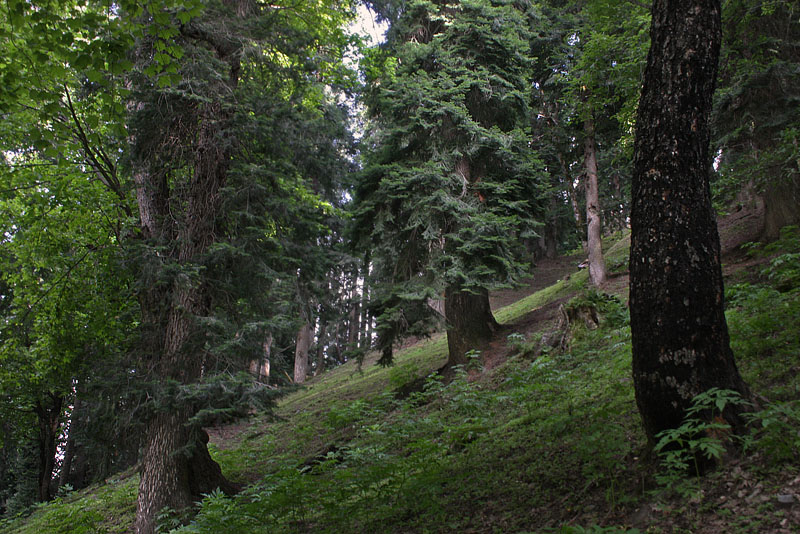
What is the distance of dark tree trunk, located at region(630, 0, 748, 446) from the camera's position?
312 centimetres

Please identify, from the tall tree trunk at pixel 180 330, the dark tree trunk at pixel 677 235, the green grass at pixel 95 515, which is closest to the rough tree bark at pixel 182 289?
the tall tree trunk at pixel 180 330

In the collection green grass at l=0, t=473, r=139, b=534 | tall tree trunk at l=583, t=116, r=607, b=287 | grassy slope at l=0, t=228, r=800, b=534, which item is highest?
tall tree trunk at l=583, t=116, r=607, b=287

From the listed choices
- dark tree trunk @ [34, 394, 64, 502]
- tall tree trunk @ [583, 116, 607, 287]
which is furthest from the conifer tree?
dark tree trunk @ [34, 394, 64, 502]

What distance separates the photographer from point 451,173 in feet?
34.4

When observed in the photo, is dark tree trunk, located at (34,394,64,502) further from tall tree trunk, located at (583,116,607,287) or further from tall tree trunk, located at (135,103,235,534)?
tall tree trunk, located at (583,116,607,287)

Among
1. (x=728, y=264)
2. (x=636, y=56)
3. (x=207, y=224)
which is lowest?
(x=728, y=264)

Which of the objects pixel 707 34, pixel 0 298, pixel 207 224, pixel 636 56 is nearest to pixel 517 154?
pixel 636 56

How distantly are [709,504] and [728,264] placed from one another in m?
8.36

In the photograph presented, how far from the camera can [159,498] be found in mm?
6977

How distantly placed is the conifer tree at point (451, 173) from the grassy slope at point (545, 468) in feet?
6.29

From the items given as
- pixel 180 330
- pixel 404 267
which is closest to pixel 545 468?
pixel 180 330

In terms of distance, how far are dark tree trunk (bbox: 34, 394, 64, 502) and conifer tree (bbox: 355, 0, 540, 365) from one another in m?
11.4

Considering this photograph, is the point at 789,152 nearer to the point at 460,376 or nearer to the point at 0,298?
the point at 460,376

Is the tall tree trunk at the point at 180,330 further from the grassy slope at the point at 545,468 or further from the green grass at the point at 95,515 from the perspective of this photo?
the green grass at the point at 95,515
